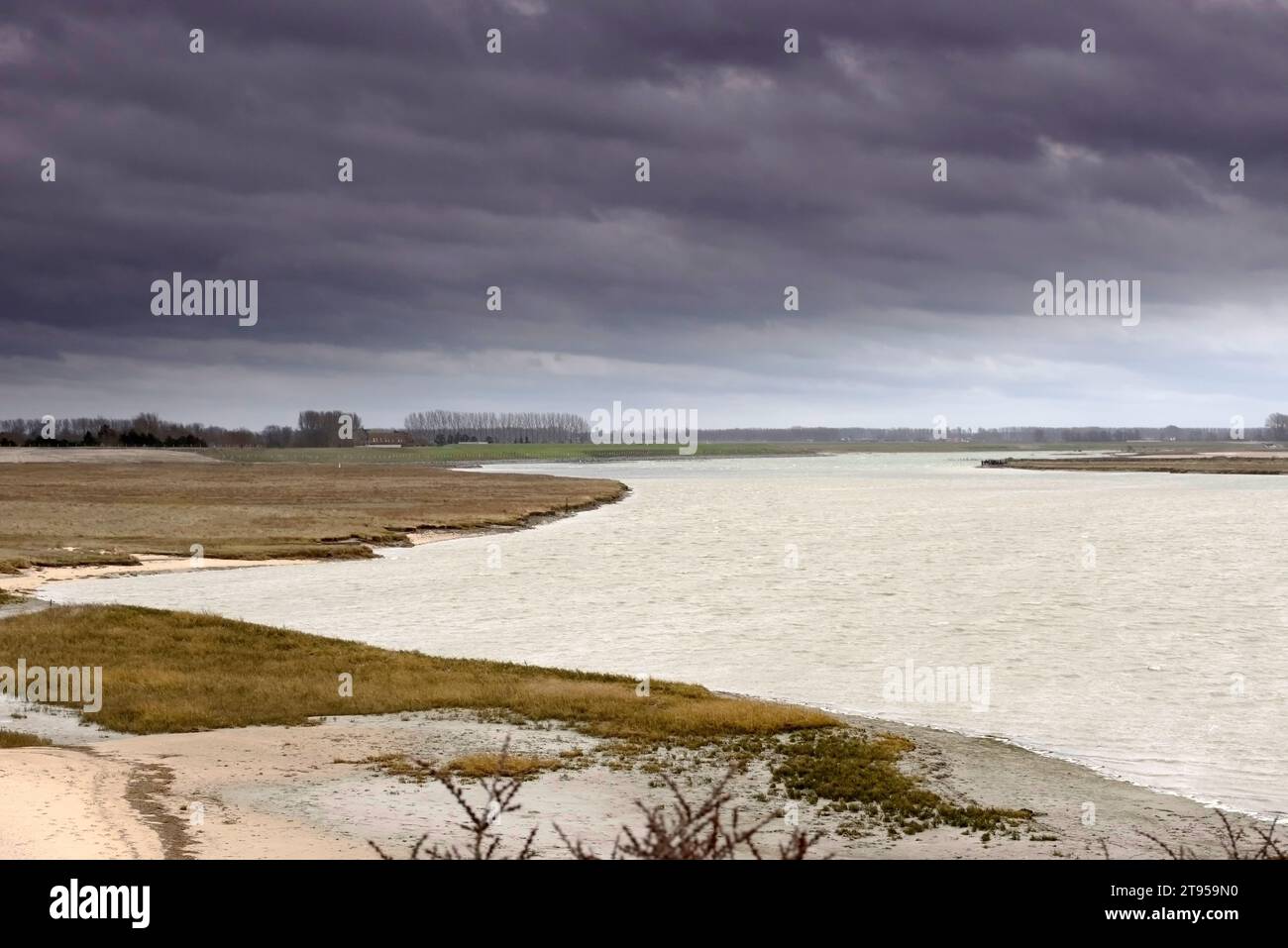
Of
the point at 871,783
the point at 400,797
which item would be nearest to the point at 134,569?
the point at 400,797

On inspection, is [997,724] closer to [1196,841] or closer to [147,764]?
[1196,841]

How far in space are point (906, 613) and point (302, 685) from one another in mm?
23869

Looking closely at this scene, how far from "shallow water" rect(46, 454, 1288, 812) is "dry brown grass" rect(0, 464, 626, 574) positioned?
6.88m

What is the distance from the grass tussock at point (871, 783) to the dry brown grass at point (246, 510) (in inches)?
1687

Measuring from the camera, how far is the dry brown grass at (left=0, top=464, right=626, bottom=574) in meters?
65.4

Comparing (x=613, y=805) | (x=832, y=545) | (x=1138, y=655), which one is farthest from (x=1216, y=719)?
(x=832, y=545)

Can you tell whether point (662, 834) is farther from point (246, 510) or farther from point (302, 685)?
point (246, 510)

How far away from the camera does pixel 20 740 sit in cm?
2289

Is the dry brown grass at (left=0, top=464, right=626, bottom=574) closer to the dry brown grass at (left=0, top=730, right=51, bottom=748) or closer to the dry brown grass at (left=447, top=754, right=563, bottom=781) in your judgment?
the dry brown grass at (left=0, top=730, right=51, bottom=748)

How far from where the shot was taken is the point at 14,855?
49.4 ft

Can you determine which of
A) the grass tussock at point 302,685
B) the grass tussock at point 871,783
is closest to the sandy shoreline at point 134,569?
the grass tussock at point 302,685

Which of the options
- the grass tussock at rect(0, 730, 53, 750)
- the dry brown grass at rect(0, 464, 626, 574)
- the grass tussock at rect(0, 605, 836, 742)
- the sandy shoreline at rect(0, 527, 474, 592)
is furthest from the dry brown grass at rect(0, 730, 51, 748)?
the dry brown grass at rect(0, 464, 626, 574)
